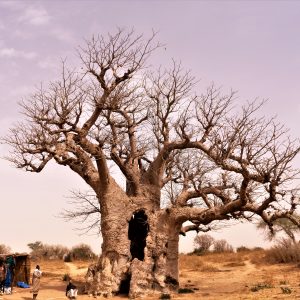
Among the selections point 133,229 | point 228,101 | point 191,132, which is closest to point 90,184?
point 133,229

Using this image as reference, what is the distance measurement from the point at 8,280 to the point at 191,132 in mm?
6991

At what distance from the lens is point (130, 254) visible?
13508mm

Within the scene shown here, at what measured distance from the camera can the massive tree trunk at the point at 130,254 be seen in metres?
12.7

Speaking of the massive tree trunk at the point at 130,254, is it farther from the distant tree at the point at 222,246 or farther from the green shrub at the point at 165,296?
the distant tree at the point at 222,246

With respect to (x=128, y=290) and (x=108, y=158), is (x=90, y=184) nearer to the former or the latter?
(x=108, y=158)

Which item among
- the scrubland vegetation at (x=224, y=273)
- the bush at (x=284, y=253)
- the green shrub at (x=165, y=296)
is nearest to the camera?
the green shrub at (x=165, y=296)

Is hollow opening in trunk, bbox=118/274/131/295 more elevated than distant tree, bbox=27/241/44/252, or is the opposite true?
distant tree, bbox=27/241/44/252

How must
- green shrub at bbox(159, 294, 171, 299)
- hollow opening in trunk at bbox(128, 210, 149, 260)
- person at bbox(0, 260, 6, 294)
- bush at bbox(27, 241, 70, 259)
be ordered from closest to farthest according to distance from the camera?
green shrub at bbox(159, 294, 171, 299) < person at bbox(0, 260, 6, 294) < hollow opening in trunk at bbox(128, 210, 149, 260) < bush at bbox(27, 241, 70, 259)

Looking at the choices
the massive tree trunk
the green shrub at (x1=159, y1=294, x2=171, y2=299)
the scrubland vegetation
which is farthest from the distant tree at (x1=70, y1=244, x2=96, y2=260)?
the green shrub at (x1=159, y1=294, x2=171, y2=299)

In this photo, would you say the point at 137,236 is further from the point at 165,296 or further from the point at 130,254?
the point at 165,296

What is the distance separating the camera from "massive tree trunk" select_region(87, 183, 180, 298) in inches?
500

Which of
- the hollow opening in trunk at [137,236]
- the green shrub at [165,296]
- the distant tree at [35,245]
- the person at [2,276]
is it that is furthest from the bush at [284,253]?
the distant tree at [35,245]

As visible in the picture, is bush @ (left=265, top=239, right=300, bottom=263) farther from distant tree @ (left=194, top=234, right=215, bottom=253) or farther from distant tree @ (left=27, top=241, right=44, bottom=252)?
distant tree @ (left=27, top=241, right=44, bottom=252)

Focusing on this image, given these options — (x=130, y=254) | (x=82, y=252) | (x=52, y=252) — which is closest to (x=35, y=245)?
(x=52, y=252)
